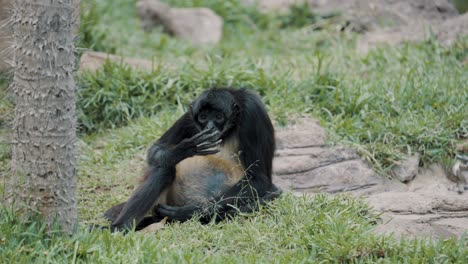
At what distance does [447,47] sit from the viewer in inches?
427

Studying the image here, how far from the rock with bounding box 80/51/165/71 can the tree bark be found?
13.9 feet

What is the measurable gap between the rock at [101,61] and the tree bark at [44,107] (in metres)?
4.23

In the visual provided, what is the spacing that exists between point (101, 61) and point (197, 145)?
3894 millimetres

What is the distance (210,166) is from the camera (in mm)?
6953

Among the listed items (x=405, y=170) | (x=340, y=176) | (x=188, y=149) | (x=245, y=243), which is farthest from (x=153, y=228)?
(x=405, y=170)

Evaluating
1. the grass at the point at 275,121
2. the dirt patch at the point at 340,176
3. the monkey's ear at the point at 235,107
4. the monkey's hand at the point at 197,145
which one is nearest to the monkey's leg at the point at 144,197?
the monkey's hand at the point at 197,145

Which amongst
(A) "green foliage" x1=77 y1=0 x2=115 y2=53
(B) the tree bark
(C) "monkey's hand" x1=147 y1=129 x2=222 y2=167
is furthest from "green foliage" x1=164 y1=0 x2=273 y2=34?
(B) the tree bark

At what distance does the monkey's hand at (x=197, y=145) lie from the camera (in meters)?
6.43

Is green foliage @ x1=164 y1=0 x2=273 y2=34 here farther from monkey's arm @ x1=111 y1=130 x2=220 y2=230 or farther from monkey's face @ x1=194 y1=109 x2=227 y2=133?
monkey's arm @ x1=111 y1=130 x2=220 y2=230

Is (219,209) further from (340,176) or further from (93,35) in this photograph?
(93,35)

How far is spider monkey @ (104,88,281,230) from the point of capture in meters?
6.45

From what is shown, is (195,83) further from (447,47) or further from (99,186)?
(447,47)

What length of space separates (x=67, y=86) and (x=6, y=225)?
1.11m

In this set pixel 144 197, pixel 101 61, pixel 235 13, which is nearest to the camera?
pixel 144 197
